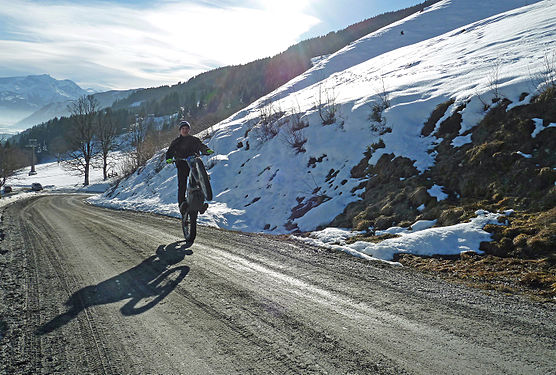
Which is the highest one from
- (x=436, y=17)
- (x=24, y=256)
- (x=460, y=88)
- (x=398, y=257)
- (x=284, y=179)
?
(x=436, y=17)

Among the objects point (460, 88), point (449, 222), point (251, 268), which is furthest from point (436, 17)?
point (251, 268)

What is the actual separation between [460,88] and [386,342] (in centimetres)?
991

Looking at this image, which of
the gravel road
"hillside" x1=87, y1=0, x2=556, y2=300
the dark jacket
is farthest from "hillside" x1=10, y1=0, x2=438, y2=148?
the gravel road

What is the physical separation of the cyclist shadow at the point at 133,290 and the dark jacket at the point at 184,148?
9.47 ft

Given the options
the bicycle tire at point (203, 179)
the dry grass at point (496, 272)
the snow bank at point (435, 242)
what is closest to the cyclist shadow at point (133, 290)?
the bicycle tire at point (203, 179)

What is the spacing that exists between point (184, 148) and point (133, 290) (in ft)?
13.4

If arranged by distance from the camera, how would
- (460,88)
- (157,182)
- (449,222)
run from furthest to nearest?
(157,182), (460,88), (449,222)

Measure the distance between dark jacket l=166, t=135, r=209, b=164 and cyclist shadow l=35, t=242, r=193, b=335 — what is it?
288 centimetres

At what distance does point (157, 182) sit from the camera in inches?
795

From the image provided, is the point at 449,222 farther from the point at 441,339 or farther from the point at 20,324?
the point at 20,324

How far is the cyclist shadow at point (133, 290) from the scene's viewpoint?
10.9 ft

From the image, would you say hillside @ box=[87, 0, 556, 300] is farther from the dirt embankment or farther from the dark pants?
the dark pants

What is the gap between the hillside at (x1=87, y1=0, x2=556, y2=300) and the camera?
19.2 ft

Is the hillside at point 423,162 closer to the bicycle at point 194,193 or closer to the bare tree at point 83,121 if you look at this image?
the bicycle at point 194,193
